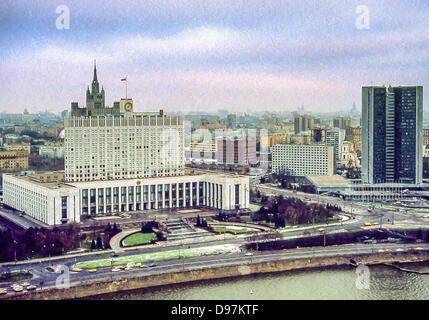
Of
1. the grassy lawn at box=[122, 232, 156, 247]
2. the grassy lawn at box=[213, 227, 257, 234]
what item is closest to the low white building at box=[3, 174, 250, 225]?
the grassy lawn at box=[122, 232, 156, 247]

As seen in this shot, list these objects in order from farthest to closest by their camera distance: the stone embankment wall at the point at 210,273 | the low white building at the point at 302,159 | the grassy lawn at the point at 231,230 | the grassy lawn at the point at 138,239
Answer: the low white building at the point at 302,159, the grassy lawn at the point at 231,230, the grassy lawn at the point at 138,239, the stone embankment wall at the point at 210,273

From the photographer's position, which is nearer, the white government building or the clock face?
the white government building

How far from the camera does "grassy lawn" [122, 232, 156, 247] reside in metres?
9.00

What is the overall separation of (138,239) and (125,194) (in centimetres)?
253

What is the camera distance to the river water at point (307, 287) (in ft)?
21.3

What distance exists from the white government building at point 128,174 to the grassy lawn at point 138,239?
1819mm

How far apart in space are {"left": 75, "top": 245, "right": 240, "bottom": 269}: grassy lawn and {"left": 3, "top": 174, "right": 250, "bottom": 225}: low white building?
2.57 metres

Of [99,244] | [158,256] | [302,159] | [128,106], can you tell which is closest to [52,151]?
[128,106]

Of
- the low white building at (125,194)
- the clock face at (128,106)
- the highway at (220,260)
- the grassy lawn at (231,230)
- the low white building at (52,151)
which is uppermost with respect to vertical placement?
the clock face at (128,106)

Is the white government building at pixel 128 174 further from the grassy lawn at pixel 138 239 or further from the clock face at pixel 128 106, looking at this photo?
the grassy lawn at pixel 138 239

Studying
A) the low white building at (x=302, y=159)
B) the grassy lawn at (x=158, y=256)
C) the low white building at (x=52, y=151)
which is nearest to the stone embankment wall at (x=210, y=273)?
the grassy lawn at (x=158, y=256)

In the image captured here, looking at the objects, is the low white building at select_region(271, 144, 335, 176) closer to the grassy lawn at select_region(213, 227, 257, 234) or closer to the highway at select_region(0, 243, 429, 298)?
the grassy lawn at select_region(213, 227, 257, 234)

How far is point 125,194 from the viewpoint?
1172cm

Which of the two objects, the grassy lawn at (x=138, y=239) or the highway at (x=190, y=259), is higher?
the grassy lawn at (x=138, y=239)
